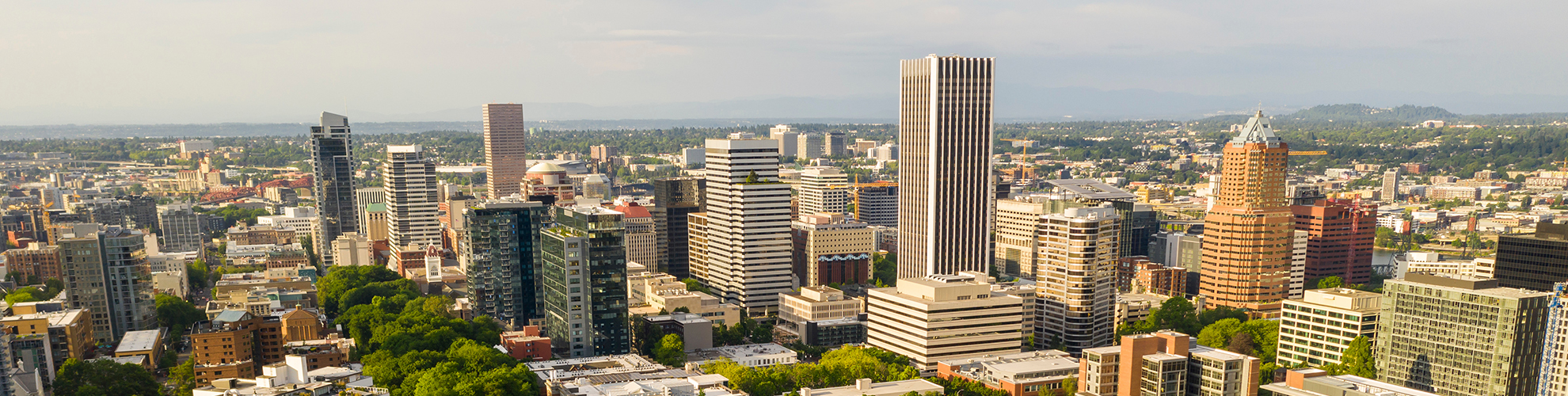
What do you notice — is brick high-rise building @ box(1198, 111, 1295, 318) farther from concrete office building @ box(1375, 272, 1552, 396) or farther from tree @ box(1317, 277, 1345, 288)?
concrete office building @ box(1375, 272, 1552, 396)

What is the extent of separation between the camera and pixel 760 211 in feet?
316

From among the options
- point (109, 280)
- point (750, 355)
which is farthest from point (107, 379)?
point (750, 355)

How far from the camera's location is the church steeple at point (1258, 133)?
10100 centimetres

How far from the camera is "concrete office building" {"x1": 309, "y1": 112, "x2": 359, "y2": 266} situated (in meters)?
141

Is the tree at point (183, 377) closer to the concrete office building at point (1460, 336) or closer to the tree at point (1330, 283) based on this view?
the concrete office building at point (1460, 336)

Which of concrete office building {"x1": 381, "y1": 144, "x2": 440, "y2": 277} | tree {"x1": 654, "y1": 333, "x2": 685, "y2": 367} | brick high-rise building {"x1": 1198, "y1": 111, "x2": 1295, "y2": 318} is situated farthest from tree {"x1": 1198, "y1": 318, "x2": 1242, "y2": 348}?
concrete office building {"x1": 381, "y1": 144, "x2": 440, "y2": 277}

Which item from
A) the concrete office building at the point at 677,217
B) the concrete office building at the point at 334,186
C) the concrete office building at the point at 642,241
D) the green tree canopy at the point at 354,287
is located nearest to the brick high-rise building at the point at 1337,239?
the concrete office building at the point at 677,217

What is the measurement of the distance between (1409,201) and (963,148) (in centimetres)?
13435

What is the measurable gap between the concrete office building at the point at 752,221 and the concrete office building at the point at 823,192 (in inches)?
2351

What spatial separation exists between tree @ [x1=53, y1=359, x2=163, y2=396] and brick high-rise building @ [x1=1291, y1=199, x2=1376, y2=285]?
101 meters

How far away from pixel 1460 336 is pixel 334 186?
131713mm

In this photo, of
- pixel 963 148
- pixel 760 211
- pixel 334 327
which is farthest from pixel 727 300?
pixel 334 327

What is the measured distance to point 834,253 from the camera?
112312 mm

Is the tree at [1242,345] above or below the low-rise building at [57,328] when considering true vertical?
below
